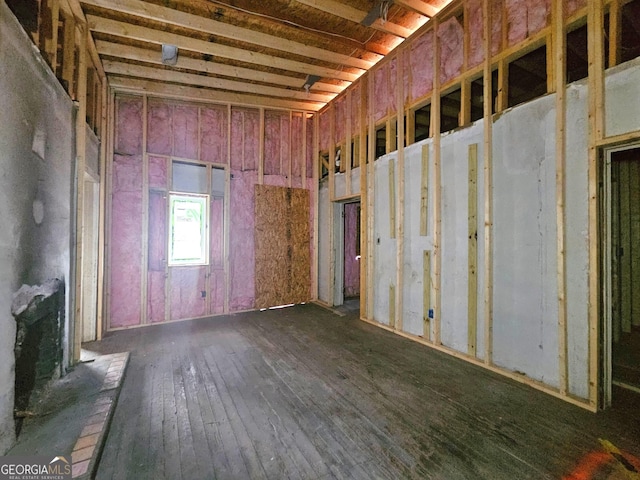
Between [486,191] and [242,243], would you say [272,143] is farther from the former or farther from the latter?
[486,191]

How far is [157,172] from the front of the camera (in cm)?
487

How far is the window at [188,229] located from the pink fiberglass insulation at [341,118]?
9.23 feet

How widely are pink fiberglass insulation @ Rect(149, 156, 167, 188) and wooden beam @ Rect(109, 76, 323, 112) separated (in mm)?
1133

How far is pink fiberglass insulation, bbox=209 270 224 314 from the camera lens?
531cm

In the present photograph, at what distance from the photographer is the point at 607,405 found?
2342mm

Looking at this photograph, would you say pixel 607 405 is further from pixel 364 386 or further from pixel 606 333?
pixel 364 386

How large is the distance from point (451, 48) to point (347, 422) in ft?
13.9

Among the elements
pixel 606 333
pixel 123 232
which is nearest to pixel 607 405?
pixel 606 333

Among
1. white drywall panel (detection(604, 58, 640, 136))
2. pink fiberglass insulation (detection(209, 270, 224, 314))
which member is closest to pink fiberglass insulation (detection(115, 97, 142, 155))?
pink fiberglass insulation (detection(209, 270, 224, 314))

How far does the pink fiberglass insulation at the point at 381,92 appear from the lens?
14.6 ft

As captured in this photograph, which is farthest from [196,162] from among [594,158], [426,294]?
[594,158]

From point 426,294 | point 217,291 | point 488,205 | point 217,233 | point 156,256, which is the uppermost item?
point 488,205

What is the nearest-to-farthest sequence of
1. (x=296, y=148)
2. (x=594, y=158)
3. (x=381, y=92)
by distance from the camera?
(x=594, y=158) < (x=381, y=92) < (x=296, y=148)

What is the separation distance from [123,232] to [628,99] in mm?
6186
